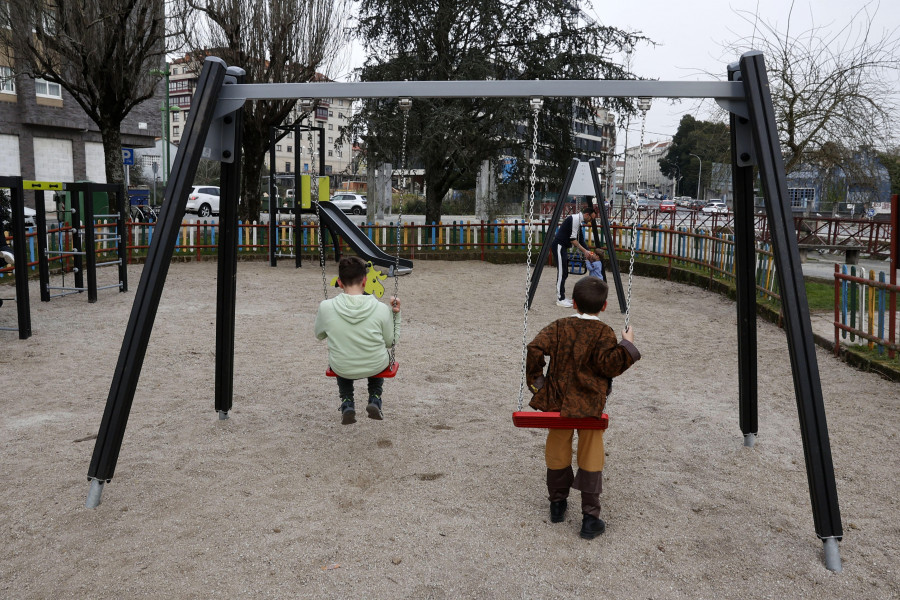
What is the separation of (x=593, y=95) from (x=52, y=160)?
110 ft

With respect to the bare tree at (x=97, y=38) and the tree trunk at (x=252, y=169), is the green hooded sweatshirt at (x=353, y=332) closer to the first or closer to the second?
the bare tree at (x=97, y=38)

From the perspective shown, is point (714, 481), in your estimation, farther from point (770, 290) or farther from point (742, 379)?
point (770, 290)

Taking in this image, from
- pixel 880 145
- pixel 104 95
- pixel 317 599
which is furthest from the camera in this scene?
pixel 104 95

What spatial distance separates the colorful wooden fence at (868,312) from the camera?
7055mm

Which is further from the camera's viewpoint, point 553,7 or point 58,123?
point 58,123

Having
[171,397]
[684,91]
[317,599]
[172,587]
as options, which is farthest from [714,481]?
[171,397]

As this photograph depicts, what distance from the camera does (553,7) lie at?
21.0 m

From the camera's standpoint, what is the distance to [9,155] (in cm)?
3017

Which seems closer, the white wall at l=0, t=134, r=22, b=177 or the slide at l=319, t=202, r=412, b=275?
the slide at l=319, t=202, r=412, b=275

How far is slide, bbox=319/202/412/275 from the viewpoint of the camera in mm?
13914

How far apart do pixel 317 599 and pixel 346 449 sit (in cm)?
181

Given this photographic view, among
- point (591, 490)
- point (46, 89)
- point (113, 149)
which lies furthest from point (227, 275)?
point (46, 89)

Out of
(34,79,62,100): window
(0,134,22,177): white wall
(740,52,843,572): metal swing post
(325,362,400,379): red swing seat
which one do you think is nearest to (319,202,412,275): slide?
(325,362,400,379): red swing seat

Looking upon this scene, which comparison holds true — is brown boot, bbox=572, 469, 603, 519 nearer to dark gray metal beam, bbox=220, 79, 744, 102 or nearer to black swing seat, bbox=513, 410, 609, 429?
black swing seat, bbox=513, 410, 609, 429
